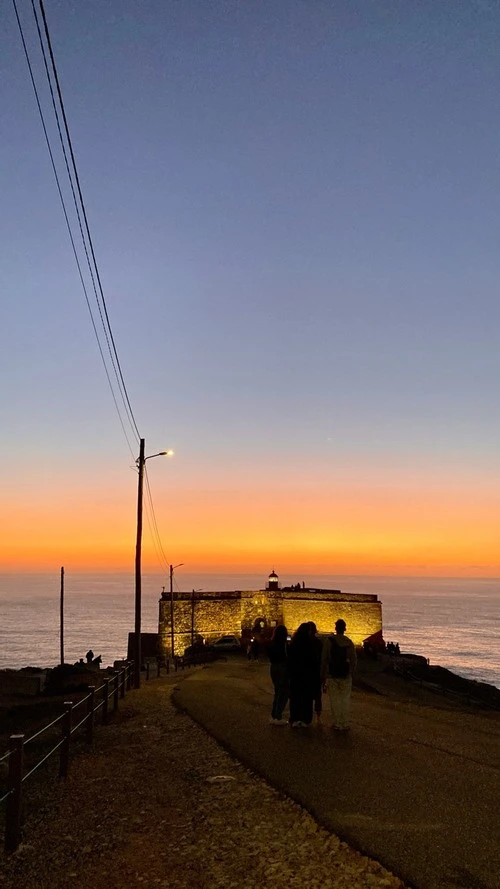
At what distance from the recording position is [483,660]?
295 ft

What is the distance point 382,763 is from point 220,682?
42.7ft

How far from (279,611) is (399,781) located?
162 feet

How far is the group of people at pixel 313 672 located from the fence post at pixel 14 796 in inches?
195

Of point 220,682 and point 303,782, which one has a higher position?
point 303,782

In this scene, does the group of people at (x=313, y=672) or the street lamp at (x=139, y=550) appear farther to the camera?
the street lamp at (x=139, y=550)

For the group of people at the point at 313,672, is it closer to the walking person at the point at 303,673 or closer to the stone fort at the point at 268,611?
the walking person at the point at 303,673

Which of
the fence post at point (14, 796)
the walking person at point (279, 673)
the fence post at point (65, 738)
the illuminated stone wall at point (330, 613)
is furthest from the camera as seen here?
the illuminated stone wall at point (330, 613)

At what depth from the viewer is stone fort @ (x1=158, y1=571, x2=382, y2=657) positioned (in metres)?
53.9

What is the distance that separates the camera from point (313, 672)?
1055 centimetres

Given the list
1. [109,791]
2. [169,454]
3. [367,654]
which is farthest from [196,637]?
[109,791]

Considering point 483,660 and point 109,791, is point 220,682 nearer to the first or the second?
point 109,791

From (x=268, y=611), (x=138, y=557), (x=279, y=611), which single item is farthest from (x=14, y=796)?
(x=279, y=611)

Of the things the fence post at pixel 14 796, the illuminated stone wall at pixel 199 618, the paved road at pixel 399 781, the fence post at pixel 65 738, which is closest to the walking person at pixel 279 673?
the paved road at pixel 399 781

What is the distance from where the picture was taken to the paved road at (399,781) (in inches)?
204
